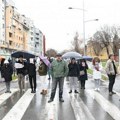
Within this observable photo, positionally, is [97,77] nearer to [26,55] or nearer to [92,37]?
[26,55]

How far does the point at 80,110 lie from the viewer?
1216 cm

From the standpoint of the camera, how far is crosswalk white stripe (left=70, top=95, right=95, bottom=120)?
35.4ft

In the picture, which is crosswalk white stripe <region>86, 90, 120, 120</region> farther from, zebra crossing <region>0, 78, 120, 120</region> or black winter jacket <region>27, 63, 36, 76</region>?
black winter jacket <region>27, 63, 36, 76</region>

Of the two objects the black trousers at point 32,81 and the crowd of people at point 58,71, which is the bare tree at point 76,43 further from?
the black trousers at point 32,81

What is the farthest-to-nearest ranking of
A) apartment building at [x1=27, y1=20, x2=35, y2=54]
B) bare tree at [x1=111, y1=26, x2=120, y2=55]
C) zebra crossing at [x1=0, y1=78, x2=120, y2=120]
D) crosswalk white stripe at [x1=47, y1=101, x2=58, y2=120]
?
1. apartment building at [x1=27, y1=20, x2=35, y2=54]
2. bare tree at [x1=111, y1=26, x2=120, y2=55]
3. zebra crossing at [x1=0, y1=78, x2=120, y2=120]
4. crosswalk white stripe at [x1=47, y1=101, x2=58, y2=120]

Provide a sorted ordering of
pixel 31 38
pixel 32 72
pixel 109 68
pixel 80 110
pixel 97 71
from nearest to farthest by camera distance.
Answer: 1. pixel 80 110
2. pixel 109 68
3. pixel 32 72
4. pixel 97 71
5. pixel 31 38

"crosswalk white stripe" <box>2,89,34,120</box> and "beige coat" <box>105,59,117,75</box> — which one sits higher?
"beige coat" <box>105,59,117,75</box>

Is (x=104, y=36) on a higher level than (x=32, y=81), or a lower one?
higher

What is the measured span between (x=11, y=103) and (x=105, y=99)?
12.5 feet

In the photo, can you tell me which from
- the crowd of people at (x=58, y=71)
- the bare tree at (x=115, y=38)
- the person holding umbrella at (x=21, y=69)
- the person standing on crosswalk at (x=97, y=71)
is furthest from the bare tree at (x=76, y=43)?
the person holding umbrella at (x=21, y=69)

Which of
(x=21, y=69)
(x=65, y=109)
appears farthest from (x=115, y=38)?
(x=65, y=109)

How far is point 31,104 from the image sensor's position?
45.5ft

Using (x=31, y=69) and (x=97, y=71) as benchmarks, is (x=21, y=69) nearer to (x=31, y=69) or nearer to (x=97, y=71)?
(x=31, y=69)

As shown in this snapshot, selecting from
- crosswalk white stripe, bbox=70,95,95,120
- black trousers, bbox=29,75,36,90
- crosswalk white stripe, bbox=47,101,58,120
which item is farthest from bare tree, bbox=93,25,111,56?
crosswalk white stripe, bbox=47,101,58,120
